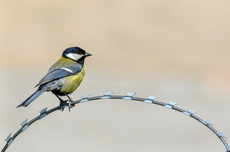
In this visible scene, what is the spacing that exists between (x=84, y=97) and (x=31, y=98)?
0.34 meters

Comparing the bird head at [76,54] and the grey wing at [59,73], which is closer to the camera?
the grey wing at [59,73]

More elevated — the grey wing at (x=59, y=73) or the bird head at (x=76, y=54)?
the bird head at (x=76, y=54)

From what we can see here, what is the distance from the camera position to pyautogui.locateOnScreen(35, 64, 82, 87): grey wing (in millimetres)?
1666

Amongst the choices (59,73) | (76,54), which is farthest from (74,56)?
(59,73)

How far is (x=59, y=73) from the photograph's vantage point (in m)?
1.75

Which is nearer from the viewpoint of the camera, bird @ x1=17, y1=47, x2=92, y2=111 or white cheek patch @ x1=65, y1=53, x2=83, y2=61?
bird @ x1=17, y1=47, x2=92, y2=111

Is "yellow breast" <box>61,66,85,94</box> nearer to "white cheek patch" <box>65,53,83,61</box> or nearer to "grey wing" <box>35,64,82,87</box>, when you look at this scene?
"grey wing" <box>35,64,82,87</box>

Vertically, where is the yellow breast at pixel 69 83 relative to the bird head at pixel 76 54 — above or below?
below

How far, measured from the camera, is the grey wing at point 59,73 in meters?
1.67

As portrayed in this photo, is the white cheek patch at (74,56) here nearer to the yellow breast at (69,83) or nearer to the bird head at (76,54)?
the bird head at (76,54)

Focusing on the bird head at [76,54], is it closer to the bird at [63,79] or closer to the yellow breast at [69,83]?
the bird at [63,79]

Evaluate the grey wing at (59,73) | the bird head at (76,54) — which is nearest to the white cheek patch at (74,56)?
the bird head at (76,54)

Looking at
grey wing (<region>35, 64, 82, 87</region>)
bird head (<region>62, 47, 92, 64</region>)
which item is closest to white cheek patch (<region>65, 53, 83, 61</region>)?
bird head (<region>62, 47, 92, 64</region>)

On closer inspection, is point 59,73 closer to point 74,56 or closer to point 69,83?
point 69,83
